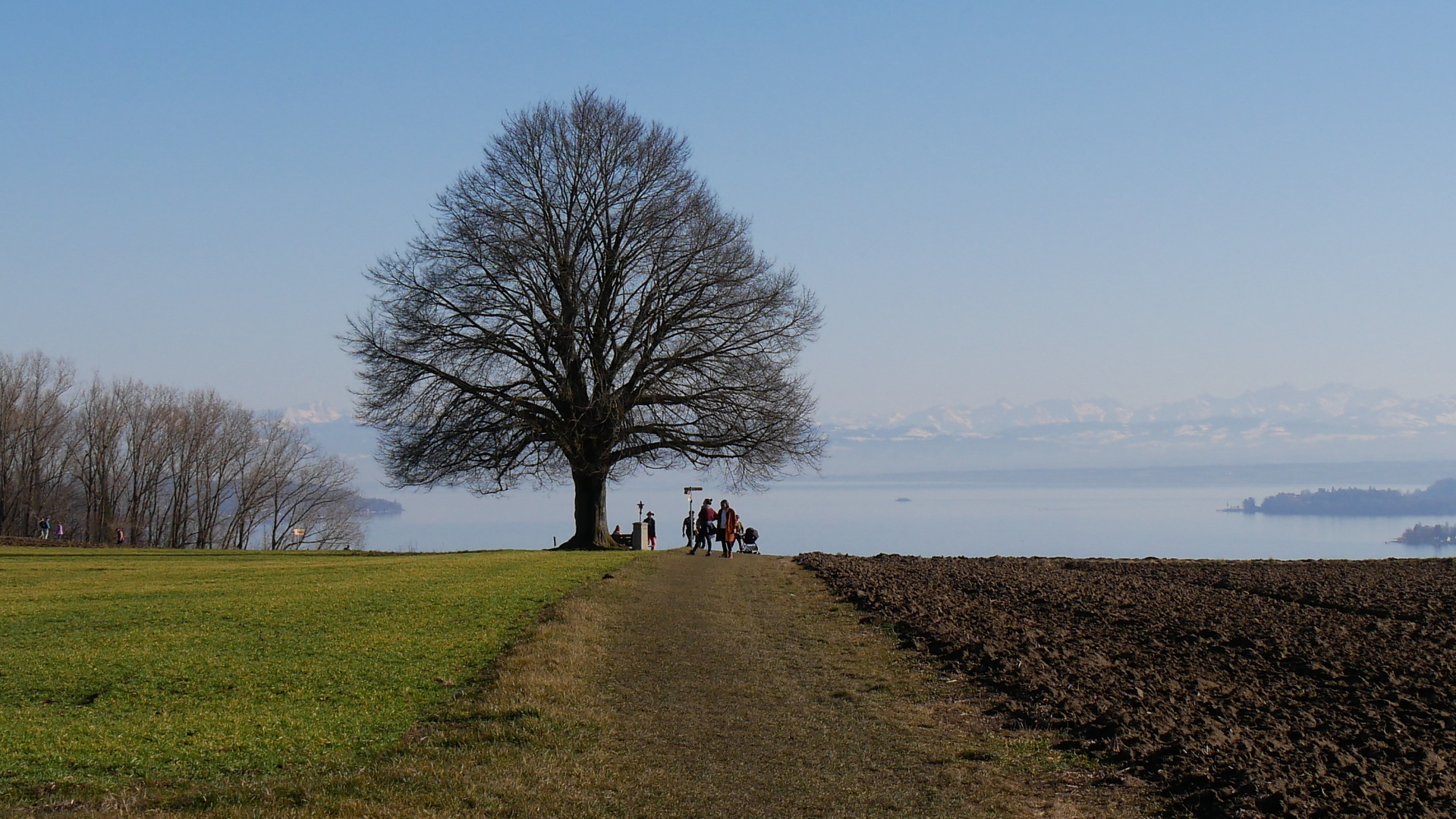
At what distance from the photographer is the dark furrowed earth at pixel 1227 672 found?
279 inches

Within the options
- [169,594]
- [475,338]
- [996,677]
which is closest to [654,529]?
[475,338]

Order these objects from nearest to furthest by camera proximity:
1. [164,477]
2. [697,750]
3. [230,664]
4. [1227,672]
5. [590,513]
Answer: [697,750] → [1227,672] → [230,664] → [590,513] → [164,477]

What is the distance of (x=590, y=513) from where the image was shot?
34.5 metres

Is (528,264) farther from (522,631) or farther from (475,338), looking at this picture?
(522,631)

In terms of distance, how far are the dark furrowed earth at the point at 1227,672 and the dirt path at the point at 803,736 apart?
2.10 ft

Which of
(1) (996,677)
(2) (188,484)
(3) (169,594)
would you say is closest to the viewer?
(1) (996,677)

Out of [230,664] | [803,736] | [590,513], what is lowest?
[803,736]

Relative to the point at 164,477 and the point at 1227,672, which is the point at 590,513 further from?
the point at 164,477

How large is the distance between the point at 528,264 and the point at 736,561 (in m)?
12.0

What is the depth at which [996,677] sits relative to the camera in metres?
10.8

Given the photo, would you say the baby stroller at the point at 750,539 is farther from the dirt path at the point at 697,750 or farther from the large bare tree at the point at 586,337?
the dirt path at the point at 697,750

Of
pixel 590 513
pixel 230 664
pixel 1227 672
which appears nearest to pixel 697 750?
pixel 1227 672

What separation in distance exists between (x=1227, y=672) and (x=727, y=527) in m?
18.6

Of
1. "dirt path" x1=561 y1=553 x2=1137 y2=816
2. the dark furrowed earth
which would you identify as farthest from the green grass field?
the dark furrowed earth
